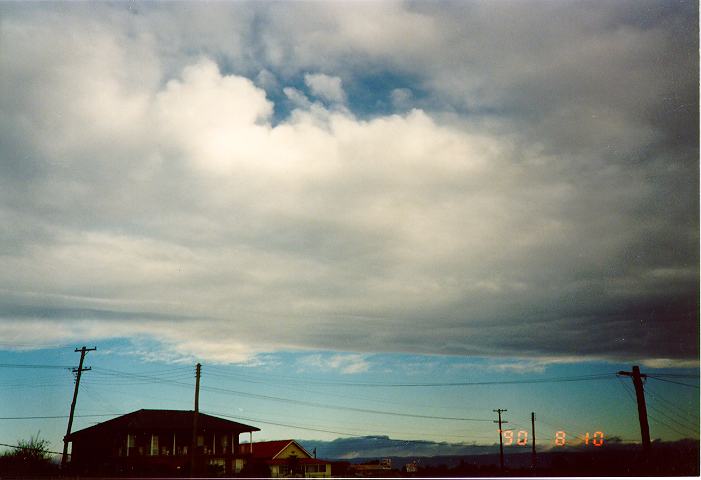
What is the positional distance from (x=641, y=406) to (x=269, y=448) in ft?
175

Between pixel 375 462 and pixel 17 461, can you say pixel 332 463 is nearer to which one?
pixel 375 462

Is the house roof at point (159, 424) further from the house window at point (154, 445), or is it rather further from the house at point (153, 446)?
the house window at point (154, 445)

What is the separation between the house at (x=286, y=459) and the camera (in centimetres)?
7850

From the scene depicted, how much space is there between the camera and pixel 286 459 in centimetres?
8038

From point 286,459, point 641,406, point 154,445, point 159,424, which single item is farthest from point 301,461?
point 641,406

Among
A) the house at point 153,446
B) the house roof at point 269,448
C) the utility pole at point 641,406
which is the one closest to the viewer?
the utility pole at point 641,406

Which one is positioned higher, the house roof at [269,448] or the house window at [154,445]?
the house window at [154,445]

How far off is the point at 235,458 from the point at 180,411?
1072 cm

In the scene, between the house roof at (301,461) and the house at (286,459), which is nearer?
the house at (286,459)

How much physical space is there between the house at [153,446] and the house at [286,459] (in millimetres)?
3901

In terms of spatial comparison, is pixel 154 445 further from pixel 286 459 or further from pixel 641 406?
pixel 641 406

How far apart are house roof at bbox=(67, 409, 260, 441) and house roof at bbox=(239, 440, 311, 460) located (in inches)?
217

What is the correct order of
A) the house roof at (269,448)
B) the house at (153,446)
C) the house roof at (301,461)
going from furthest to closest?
1. the house roof at (269,448)
2. the house roof at (301,461)
3. the house at (153,446)

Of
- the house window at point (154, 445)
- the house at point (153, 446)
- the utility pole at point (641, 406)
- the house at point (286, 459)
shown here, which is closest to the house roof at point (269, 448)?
the house at point (286, 459)
